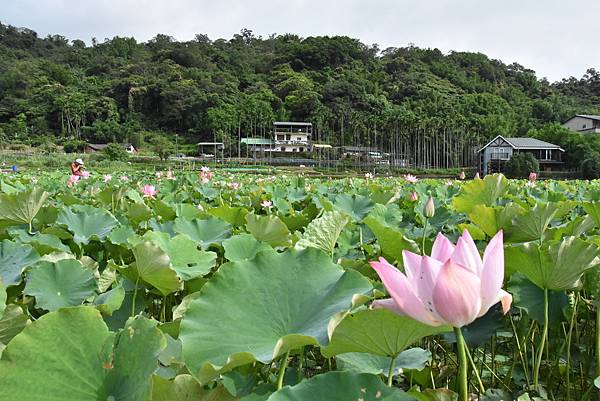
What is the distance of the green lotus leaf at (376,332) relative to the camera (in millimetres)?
526

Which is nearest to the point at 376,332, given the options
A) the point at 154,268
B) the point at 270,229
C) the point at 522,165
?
the point at 154,268

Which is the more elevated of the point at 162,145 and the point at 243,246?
the point at 162,145

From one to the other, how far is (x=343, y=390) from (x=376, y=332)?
0.10 meters

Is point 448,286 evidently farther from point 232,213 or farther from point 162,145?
point 162,145

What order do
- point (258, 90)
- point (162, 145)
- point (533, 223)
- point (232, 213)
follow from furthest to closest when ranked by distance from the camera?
point (258, 90) → point (162, 145) → point (232, 213) → point (533, 223)

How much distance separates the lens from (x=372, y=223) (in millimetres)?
1147

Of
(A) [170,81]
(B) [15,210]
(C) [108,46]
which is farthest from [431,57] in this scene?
(B) [15,210]

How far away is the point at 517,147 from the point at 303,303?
138ft

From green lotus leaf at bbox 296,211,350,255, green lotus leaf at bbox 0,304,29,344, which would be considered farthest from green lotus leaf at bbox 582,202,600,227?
green lotus leaf at bbox 0,304,29,344

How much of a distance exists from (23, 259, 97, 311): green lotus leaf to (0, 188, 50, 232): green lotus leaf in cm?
72

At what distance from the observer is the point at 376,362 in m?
0.69

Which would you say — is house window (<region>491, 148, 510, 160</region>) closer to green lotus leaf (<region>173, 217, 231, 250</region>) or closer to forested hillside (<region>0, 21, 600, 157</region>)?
forested hillside (<region>0, 21, 600, 157</region>)

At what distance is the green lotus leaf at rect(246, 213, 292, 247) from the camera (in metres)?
1.30

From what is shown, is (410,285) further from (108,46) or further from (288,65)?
(108,46)
